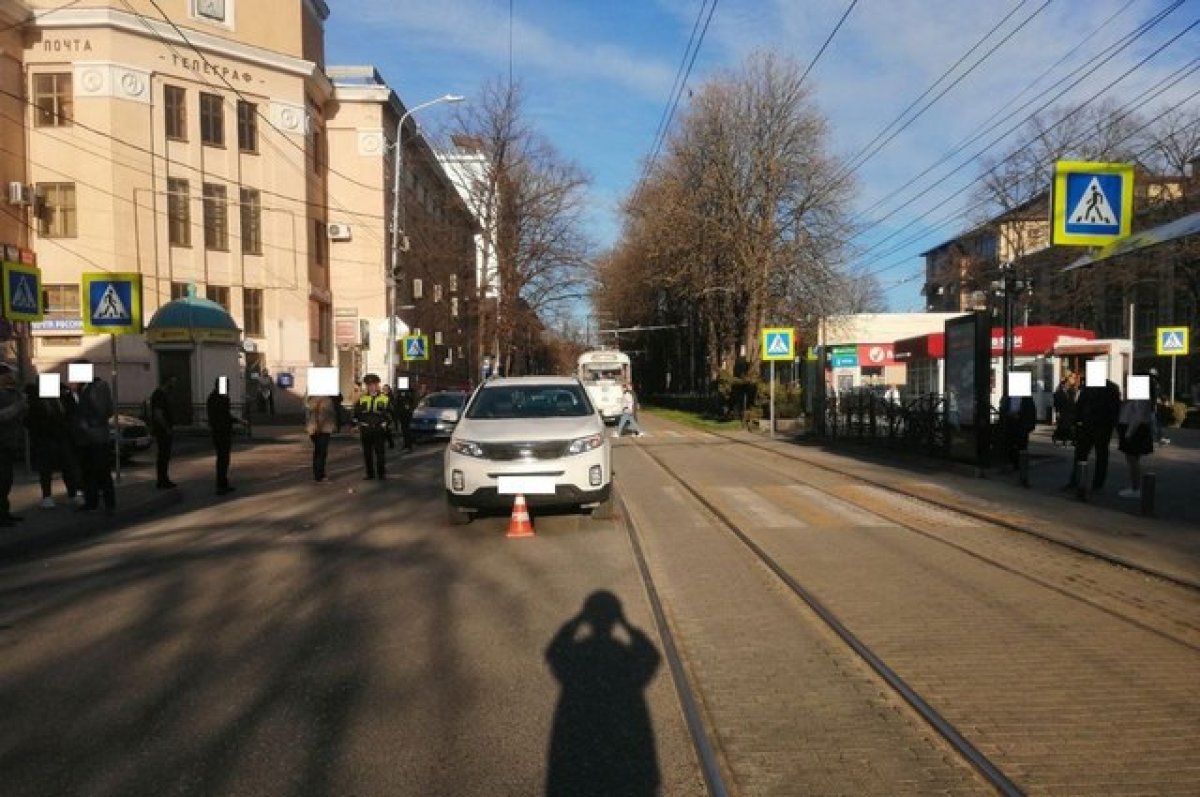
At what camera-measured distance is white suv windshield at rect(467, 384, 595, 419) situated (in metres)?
10.7

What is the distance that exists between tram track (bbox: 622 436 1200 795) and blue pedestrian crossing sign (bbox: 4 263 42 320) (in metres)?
8.25

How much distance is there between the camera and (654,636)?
Answer: 19.2 ft

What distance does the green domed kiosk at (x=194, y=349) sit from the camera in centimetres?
3039

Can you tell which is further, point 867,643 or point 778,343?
point 778,343

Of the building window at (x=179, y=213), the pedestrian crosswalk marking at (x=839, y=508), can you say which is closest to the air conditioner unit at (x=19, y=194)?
the building window at (x=179, y=213)

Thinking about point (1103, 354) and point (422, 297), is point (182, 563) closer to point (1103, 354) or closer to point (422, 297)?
point (1103, 354)

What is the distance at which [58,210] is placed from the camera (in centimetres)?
3312

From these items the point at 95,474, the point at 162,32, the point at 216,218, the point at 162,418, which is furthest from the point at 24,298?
the point at 162,32

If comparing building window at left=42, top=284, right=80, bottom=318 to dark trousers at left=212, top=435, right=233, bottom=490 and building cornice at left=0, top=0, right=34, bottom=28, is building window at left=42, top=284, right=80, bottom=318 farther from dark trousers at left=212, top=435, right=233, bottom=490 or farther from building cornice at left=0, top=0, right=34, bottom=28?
dark trousers at left=212, top=435, right=233, bottom=490

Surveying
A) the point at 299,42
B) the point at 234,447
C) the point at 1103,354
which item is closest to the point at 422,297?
the point at 299,42

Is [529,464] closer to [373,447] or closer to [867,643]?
[867,643]

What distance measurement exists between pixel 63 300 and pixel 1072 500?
33531 mm

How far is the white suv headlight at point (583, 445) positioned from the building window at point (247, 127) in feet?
105

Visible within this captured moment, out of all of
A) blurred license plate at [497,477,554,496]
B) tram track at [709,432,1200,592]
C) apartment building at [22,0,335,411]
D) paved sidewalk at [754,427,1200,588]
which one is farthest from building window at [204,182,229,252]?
blurred license plate at [497,477,554,496]
